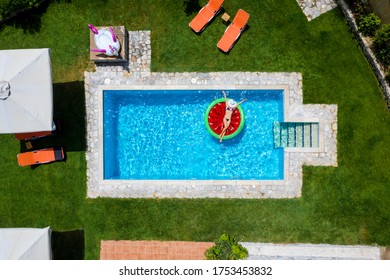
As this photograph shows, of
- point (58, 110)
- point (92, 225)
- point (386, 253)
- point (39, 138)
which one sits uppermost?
point (58, 110)

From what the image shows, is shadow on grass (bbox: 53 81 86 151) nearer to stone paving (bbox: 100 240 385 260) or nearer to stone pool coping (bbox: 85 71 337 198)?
stone pool coping (bbox: 85 71 337 198)

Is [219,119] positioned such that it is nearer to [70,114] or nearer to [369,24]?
[70,114]

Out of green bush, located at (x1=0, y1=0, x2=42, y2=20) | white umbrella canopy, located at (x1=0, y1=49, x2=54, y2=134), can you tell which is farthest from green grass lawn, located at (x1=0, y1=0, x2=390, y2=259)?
white umbrella canopy, located at (x1=0, y1=49, x2=54, y2=134)

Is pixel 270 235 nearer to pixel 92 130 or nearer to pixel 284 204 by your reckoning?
pixel 284 204

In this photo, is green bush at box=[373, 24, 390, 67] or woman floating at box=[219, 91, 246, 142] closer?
green bush at box=[373, 24, 390, 67]

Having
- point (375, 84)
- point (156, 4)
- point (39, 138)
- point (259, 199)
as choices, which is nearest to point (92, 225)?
point (39, 138)
